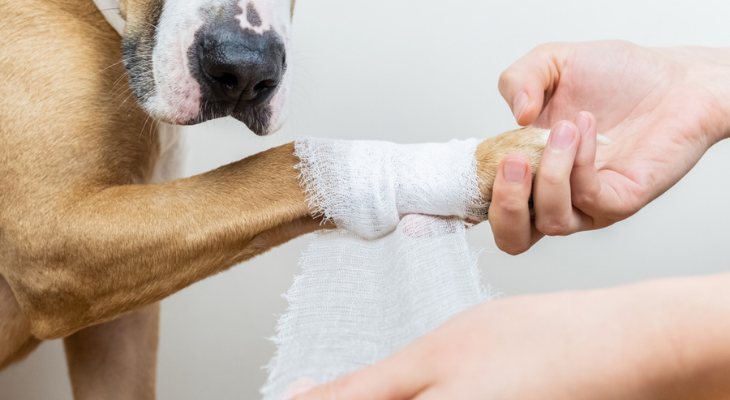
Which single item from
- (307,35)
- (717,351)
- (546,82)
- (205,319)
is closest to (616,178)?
(546,82)

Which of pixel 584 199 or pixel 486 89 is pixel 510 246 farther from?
pixel 486 89

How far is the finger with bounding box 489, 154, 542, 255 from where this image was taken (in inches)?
32.7

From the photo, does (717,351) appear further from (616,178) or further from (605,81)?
(605,81)

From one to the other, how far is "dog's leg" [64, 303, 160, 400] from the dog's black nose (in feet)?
2.50

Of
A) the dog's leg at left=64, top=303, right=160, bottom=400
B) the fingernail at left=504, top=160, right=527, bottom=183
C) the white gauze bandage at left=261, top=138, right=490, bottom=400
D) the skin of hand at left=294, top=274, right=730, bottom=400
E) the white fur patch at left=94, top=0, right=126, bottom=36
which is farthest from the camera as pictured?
the dog's leg at left=64, top=303, right=160, bottom=400

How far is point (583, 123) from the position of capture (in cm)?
86

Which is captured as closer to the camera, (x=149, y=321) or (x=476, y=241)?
(x=149, y=321)

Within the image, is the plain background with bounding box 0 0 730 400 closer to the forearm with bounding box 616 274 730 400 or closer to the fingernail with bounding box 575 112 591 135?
the fingernail with bounding box 575 112 591 135

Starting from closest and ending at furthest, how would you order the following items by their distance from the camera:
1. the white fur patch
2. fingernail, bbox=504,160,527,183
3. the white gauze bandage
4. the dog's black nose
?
the white gauze bandage, fingernail, bbox=504,160,527,183, the dog's black nose, the white fur patch

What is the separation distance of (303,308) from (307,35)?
47.4 inches

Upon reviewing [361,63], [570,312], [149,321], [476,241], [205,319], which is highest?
[570,312]

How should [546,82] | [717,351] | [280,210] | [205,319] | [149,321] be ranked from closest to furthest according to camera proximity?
[717,351], [280,210], [546,82], [149,321], [205,319]

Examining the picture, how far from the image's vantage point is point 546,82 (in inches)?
45.5

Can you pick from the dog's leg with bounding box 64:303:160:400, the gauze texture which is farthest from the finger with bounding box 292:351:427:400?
the dog's leg with bounding box 64:303:160:400
